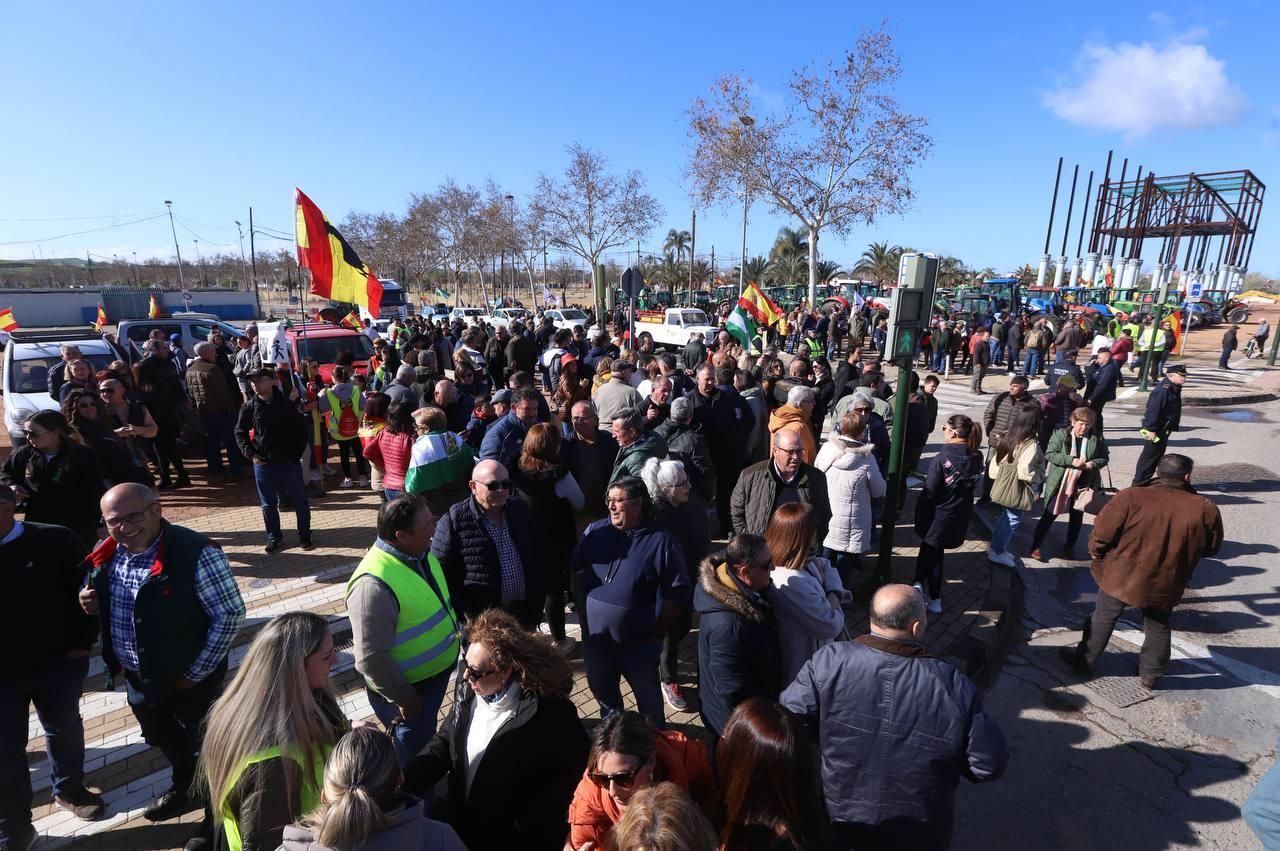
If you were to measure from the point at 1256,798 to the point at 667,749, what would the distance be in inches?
77.0

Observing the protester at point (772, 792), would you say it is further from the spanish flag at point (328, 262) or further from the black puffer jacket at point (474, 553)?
the spanish flag at point (328, 262)

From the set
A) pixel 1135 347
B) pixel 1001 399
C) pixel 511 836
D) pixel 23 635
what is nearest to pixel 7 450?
pixel 23 635

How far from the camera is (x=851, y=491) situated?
190 inches

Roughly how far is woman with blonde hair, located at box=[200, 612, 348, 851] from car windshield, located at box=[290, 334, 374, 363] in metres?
10.7

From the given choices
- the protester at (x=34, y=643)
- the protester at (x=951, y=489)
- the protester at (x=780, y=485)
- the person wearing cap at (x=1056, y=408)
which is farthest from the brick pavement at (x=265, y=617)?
the person wearing cap at (x=1056, y=408)

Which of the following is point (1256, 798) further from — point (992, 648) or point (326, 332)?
point (326, 332)

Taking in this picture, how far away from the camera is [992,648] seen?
4805 mm

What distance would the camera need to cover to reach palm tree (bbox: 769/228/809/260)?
155 feet

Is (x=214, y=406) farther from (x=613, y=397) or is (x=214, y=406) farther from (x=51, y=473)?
(x=613, y=397)

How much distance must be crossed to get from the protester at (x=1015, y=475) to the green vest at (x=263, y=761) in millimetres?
5897

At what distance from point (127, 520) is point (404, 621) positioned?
1225mm

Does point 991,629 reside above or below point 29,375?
below

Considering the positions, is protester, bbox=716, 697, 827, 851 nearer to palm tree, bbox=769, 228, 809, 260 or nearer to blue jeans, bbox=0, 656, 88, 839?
blue jeans, bbox=0, 656, 88, 839

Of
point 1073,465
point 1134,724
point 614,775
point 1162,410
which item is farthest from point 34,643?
point 1162,410
